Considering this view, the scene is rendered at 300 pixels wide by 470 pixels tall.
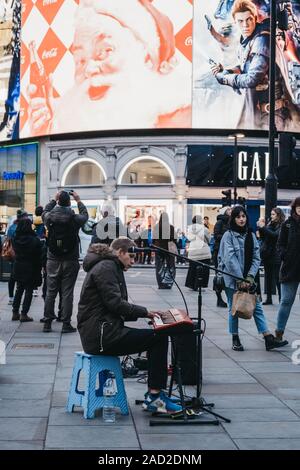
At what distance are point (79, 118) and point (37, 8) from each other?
8467 millimetres

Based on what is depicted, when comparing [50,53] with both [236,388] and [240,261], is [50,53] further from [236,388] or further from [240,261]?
[236,388]

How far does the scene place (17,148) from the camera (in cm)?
5031

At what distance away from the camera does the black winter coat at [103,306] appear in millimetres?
6043

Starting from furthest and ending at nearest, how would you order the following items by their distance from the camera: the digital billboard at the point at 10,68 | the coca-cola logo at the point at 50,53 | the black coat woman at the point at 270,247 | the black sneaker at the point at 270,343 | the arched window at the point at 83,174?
the digital billboard at the point at 10,68
the coca-cola logo at the point at 50,53
the arched window at the point at 83,174
the black coat woman at the point at 270,247
the black sneaker at the point at 270,343

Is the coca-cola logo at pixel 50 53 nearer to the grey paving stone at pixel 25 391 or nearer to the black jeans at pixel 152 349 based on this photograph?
the grey paving stone at pixel 25 391

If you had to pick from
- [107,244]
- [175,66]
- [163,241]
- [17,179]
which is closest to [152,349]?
[107,244]

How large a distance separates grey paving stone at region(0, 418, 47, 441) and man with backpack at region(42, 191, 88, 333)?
5137 mm

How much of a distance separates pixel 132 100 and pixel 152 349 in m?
38.2

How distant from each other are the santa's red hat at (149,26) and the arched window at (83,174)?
7.11m

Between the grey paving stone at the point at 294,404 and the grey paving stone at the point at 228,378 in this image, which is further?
the grey paving stone at the point at 228,378

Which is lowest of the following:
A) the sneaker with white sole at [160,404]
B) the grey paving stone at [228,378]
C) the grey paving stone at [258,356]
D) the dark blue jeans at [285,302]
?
the grey paving stone at [258,356]

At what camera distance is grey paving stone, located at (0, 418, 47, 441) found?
5.30m

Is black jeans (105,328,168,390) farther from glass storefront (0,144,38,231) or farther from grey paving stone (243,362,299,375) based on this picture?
glass storefront (0,144,38,231)

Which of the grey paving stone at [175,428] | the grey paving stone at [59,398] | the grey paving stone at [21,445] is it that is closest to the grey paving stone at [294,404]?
the grey paving stone at [175,428]
